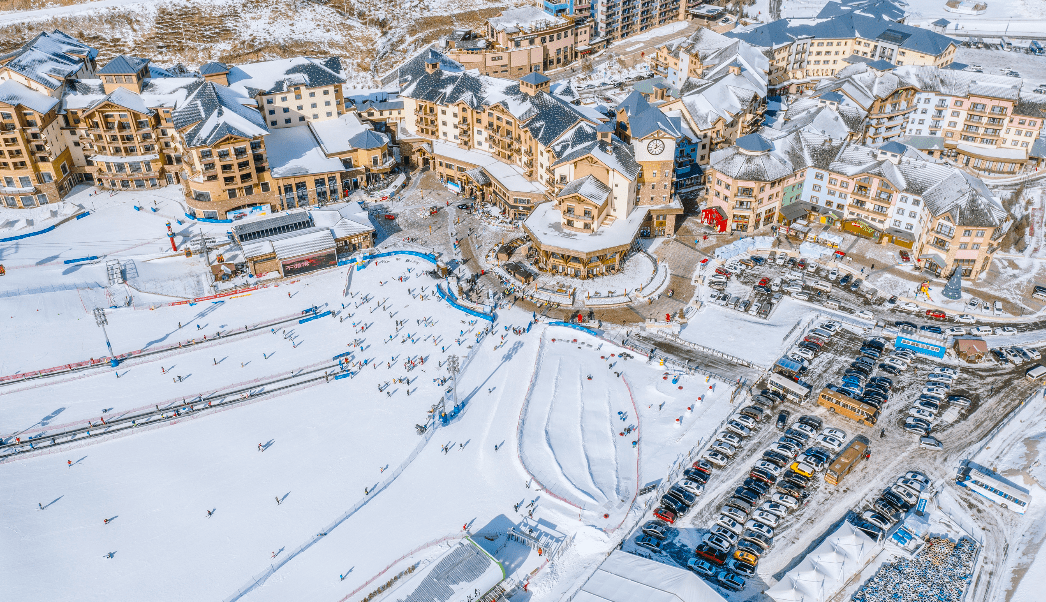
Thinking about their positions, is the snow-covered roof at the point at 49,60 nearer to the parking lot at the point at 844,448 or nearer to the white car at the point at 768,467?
the parking lot at the point at 844,448

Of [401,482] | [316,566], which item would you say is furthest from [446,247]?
Result: [316,566]

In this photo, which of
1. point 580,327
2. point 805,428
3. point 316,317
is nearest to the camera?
point 805,428

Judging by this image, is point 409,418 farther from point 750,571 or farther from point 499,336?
point 750,571

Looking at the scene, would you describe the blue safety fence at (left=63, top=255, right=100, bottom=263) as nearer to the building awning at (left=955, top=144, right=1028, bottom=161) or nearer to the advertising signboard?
the advertising signboard

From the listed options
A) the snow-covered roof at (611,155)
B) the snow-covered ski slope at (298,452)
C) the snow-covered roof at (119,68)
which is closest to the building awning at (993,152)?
the snow-covered roof at (611,155)

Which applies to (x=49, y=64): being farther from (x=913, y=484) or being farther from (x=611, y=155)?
(x=913, y=484)

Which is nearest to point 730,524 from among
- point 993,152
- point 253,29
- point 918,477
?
point 918,477

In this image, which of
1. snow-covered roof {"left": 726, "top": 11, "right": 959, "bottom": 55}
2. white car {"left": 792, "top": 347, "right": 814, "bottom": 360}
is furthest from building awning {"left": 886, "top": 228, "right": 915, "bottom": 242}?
snow-covered roof {"left": 726, "top": 11, "right": 959, "bottom": 55}
